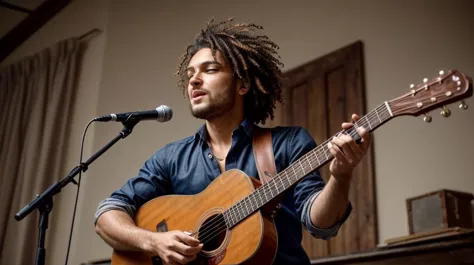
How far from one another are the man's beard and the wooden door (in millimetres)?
1362

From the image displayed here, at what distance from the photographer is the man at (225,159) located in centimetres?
180

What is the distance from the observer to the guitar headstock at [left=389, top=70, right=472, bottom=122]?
4.95 feet

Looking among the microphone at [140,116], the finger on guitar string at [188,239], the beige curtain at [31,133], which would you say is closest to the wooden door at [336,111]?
the microphone at [140,116]

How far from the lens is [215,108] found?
212 centimetres

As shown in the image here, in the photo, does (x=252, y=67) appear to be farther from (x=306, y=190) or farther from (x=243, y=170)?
(x=306, y=190)

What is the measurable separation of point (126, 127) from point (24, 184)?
3.01 meters

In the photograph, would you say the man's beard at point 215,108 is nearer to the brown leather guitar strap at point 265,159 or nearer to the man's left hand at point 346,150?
the brown leather guitar strap at point 265,159

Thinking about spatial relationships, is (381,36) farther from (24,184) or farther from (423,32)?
(24,184)

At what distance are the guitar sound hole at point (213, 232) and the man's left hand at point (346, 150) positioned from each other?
403mm

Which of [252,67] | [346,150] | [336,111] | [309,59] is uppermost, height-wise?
[309,59]

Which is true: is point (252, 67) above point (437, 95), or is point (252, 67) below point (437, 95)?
above

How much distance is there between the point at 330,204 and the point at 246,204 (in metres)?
0.24

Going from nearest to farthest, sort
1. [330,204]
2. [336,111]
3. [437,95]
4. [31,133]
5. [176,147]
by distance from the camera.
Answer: [437,95] → [330,204] → [176,147] → [336,111] → [31,133]

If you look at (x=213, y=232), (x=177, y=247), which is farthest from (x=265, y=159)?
(x=177, y=247)
